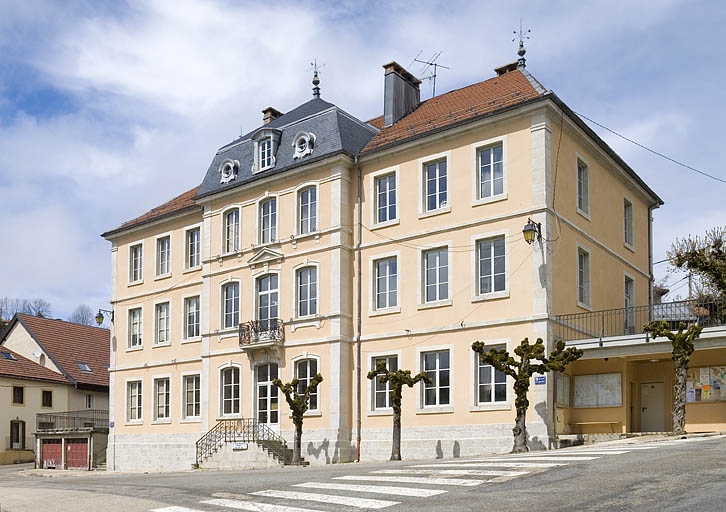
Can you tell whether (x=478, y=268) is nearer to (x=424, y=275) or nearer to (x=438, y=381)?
(x=424, y=275)

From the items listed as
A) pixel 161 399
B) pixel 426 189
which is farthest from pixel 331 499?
pixel 161 399

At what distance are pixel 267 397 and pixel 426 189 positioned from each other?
925cm

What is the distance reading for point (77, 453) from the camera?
41.2 meters

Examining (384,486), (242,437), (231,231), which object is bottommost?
(242,437)

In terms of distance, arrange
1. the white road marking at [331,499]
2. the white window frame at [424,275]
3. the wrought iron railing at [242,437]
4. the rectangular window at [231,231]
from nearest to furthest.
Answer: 1. the white road marking at [331,499]
2. the white window frame at [424,275]
3. the wrought iron railing at [242,437]
4. the rectangular window at [231,231]

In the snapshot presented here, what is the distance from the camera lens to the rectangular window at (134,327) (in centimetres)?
3953

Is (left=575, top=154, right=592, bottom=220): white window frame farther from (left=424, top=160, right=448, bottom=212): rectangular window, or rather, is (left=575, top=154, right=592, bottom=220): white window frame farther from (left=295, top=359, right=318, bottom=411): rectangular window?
(left=295, top=359, right=318, bottom=411): rectangular window

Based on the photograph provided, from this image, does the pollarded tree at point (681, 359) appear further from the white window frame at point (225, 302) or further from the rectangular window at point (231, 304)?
the rectangular window at point (231, 304)

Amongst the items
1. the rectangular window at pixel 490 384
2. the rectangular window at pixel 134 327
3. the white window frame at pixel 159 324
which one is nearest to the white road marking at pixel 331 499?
the rectangular window at pixel 490 384

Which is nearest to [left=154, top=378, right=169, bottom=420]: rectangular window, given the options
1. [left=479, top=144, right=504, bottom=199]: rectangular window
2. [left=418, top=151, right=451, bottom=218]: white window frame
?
[left=418, top=151, right=451, bottom=218]: white window frame

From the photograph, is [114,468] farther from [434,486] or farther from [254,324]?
[434,486]

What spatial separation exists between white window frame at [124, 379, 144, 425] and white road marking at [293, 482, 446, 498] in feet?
79.1

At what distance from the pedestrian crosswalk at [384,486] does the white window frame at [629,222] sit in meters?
15.6

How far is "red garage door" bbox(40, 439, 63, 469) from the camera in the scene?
41.8m
